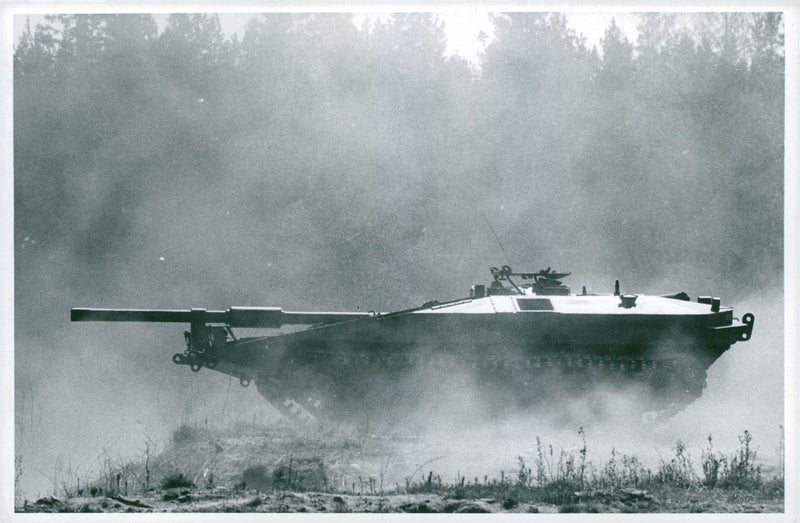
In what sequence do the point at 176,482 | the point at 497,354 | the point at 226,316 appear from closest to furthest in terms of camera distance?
the point at 176,482 < the point at 497,354 < the point at 226,316

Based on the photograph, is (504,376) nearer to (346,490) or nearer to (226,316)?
(346,490)

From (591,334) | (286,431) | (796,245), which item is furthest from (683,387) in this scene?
(286,431)

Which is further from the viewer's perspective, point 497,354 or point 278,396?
point 278,396

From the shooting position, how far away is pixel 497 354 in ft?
30.4

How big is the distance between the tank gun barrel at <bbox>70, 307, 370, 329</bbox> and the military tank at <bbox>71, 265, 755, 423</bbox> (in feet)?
0.77

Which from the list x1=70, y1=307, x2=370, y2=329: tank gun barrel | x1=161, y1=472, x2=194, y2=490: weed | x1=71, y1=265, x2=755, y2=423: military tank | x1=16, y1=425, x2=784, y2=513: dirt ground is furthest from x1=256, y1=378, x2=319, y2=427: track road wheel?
x1=161, y1=472, x2=194, y2=490: weed

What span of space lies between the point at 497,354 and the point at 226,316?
124 inches

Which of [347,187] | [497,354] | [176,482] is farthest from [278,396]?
[347,187]

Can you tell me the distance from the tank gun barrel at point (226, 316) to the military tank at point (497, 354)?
24 centimetres

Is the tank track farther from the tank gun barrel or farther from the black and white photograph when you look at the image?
the black and white photograph

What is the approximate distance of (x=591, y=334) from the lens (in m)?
9.18

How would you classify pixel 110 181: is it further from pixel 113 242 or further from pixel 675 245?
pixel 675 245

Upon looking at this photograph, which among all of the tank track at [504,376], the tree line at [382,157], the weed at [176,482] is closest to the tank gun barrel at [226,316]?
the tank track at [504,376]

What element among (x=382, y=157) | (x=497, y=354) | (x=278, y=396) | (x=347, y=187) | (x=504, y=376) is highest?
(x=382, y=157)
